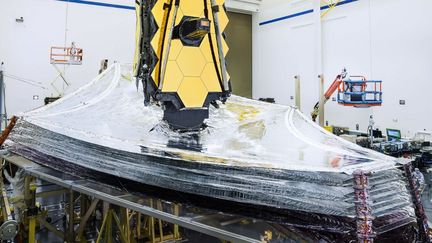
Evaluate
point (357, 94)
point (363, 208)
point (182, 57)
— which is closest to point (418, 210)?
point (363, 208)

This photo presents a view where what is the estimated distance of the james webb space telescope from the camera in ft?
6.88

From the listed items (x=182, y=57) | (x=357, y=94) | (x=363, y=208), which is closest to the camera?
(x=363, y=208)

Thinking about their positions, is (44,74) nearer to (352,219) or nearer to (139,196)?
(139,196)

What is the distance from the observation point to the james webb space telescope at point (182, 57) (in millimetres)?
2096

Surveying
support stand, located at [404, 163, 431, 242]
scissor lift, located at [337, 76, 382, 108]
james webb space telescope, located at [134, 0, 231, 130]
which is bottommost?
support stand, located at [404, 163, 431, 242]

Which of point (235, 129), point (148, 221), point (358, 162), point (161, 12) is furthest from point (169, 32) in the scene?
point (148, 221)

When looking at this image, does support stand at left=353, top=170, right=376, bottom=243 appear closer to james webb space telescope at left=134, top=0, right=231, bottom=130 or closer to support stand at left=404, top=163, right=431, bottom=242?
support stand at left=404, top=163, right=431, bottom=242

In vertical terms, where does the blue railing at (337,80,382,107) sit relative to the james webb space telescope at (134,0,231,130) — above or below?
above

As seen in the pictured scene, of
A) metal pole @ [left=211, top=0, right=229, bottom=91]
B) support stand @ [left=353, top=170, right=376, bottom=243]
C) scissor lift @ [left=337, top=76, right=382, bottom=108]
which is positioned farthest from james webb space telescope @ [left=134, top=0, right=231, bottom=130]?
scissor lift @ [left=337, top=76, right=382, bottom=108]

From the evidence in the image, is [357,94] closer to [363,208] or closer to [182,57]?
[182,57]

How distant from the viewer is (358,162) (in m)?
1.39

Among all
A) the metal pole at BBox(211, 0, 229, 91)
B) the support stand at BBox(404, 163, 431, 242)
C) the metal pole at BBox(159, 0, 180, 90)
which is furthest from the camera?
the metal pole at BBox(211, 0, 229, 91)

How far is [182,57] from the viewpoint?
85.4 inches

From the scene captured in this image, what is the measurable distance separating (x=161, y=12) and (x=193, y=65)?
40 centimetres
